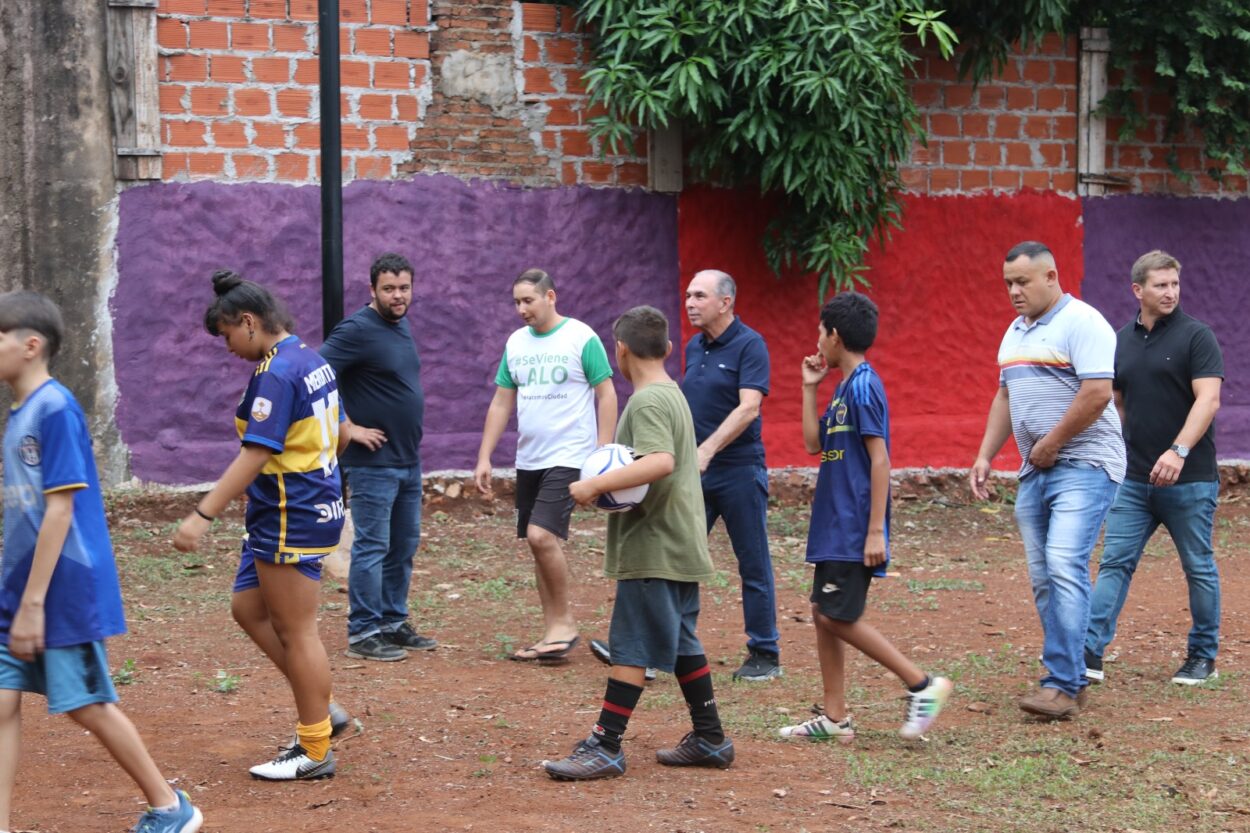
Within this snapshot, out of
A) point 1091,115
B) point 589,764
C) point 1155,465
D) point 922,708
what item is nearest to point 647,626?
point 589,764

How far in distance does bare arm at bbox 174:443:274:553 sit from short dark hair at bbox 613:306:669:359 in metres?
1.37

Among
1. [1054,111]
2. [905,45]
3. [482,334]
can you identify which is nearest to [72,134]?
[482,334]

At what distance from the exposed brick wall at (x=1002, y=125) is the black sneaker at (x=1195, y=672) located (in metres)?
6.20

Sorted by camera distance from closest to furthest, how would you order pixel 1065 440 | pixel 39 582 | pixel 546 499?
1. pixel 39 582
2. pixel 1065 440
3. pixel 546 499

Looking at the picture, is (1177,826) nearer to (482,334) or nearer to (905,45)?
(482,334)

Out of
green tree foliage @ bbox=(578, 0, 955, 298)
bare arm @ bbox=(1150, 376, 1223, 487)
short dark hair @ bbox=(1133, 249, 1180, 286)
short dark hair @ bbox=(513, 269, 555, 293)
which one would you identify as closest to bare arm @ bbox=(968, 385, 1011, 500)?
bare arm @ bbox=(1150, 376, 1223, 487)

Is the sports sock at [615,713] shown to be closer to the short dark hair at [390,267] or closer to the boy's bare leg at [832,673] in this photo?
the boy's bare leg at [832,673]

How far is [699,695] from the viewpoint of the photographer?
18.0ft

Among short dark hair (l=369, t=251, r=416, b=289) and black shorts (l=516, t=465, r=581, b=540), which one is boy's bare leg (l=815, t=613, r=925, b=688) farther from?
short dark hair (l=369, t=251, r=416, b=289)

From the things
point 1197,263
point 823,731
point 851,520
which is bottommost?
point 823,731

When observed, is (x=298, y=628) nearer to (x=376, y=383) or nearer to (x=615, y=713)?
(x=615, y=713)

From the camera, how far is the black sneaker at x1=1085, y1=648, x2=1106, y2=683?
272 inches

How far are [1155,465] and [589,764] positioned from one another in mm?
3217

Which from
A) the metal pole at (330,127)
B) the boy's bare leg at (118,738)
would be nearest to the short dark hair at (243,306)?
the boy's bare leg at (118,738)
